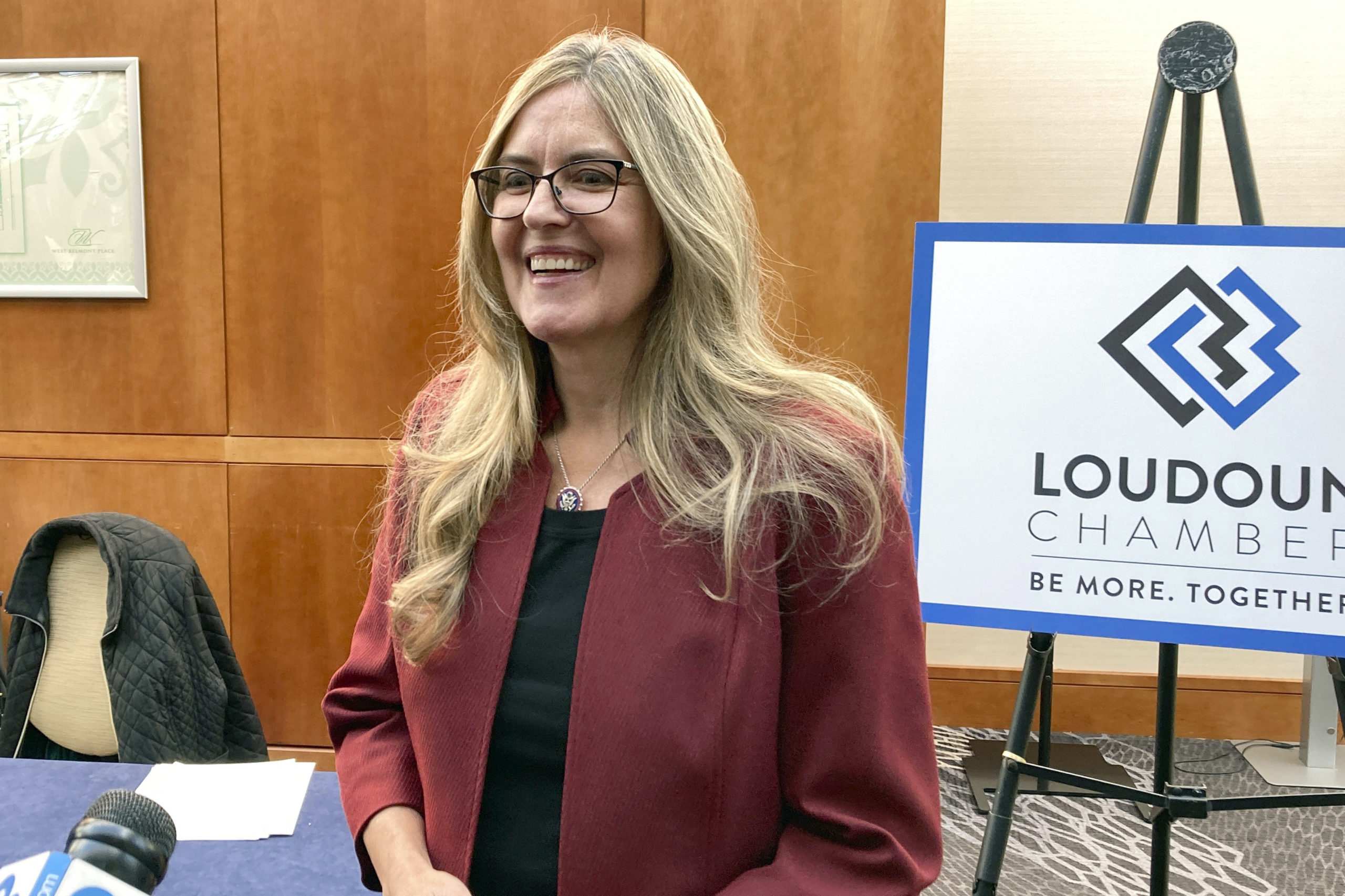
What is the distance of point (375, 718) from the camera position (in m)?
1.15

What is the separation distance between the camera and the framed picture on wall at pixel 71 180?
314cm

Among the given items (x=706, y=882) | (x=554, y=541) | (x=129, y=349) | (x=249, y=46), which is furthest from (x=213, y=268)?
(x=706, y=882)

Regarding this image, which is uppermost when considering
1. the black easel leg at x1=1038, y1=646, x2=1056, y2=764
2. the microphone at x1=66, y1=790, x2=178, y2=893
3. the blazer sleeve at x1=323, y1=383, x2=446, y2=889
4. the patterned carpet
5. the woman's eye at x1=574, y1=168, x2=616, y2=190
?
the woman's eye at x1=574, y1=168, x2=616, y2=190

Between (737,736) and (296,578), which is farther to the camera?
(296,578)

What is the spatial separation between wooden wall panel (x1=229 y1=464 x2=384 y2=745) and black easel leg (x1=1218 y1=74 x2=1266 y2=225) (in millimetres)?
2469

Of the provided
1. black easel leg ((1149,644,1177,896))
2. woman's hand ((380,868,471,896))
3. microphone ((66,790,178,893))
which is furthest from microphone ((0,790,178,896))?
black easel leg ((1149,644,1177,896))

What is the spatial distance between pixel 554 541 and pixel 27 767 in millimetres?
996

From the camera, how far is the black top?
3.23ft

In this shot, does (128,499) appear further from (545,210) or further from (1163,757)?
(1163,757)

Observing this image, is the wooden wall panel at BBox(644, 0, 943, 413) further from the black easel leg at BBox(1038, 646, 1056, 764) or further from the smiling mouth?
the smiling mouth

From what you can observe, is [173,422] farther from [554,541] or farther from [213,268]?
[554,541]

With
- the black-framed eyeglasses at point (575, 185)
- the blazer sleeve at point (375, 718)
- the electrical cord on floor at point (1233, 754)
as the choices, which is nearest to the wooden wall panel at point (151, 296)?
the blazer sleeve at point (375, 718)

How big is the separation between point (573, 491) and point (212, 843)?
2.24 feet

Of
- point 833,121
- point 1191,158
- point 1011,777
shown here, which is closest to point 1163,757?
point 1011,777
